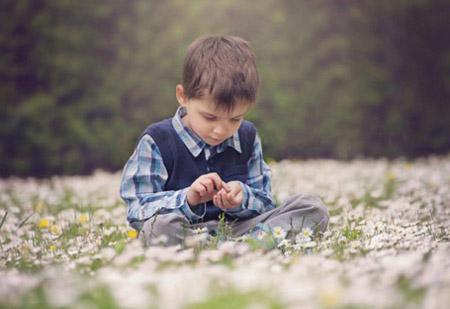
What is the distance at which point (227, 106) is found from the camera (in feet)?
9.23

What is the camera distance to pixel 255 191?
318cm

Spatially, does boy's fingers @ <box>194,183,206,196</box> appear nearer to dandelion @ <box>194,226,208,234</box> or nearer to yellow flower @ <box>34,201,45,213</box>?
dandelion @ <box>194,226,208,234</box>

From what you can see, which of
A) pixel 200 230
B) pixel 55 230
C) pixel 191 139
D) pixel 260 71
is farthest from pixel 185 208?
pixel 260 71

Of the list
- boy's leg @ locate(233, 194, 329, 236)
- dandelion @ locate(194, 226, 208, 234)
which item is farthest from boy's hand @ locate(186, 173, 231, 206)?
boy's leg @ locate(233, 194, 329, 236)

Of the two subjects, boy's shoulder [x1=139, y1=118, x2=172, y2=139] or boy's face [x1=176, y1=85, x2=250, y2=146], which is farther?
boy's shoulder [x1=139, y1=118, x2=172, y2=139]

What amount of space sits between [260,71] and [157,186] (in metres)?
4.68

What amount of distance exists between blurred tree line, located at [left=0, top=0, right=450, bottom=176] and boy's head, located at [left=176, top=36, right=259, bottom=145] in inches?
154

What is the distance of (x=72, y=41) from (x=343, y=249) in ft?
15.9

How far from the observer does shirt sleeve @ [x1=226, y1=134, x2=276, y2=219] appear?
10.2 feet

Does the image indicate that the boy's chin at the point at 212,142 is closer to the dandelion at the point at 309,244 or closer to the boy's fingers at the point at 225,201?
the boy's fingers at the point at 225,201

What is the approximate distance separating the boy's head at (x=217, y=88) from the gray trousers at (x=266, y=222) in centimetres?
40

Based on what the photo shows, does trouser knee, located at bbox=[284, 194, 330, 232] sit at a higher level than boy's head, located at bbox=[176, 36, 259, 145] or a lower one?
lower

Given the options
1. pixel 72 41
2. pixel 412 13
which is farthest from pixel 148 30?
pixel 412 13

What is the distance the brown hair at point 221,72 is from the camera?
2.82 meters
